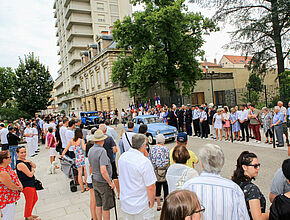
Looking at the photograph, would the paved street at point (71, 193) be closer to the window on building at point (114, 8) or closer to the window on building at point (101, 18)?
the window on building at point (101, 18)

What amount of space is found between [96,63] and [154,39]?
61.0 feet

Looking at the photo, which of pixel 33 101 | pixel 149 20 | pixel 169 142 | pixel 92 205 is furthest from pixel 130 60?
pixel 92 205

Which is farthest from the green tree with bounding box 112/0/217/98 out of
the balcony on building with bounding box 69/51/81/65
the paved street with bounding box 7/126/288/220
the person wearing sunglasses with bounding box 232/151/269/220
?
the balcony on building with bounding box 69/51/81/65

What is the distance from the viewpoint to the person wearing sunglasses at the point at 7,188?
12.1ft

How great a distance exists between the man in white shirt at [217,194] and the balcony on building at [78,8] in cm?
5468

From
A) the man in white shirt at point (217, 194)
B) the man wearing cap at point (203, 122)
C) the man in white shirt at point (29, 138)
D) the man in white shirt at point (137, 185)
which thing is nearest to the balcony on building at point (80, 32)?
the man in white shirt at point (29, 138)

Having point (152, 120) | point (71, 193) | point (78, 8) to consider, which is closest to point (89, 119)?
point (152, 120)

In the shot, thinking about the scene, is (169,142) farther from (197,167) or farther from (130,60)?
(130,60)

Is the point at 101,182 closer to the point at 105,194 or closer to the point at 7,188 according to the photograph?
the point at 105,194

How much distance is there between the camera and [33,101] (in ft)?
80.9

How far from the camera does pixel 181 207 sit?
1300 millimetres

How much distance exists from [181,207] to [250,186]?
130cm

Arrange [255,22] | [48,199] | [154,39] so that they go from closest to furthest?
[48,199] → [255,22] → [154,39]

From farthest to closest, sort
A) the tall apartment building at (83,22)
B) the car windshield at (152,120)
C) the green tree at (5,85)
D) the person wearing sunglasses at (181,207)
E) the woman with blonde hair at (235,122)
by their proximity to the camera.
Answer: the tall apartment building at (83,22) → the green tree at (5,85) → the car windshield at (152,120) → the woman with blonde hair at (235,122) → the person wearing sunglasses at (181,207)
